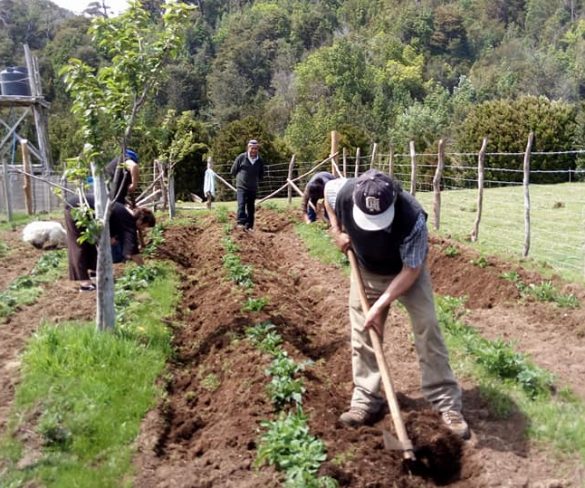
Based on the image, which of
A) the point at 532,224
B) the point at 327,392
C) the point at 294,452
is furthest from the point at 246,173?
the point at 294,452

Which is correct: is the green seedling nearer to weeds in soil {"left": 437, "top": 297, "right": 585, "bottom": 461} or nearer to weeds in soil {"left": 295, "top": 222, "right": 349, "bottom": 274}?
weeds in soil {"left": 437, "top": 297, "right": 585, "bottom": 461}

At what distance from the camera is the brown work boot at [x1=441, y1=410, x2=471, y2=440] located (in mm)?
4469

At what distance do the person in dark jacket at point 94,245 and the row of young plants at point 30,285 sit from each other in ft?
1.91

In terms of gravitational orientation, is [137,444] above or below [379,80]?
below

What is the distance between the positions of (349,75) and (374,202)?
54929 mm

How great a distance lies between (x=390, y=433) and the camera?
14.9 ft

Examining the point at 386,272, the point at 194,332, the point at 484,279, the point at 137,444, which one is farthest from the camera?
the point at 484,279

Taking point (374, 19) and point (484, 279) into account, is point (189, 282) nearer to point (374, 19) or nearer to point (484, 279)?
point (484, 279)

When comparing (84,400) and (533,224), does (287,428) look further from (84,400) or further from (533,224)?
(533,224)

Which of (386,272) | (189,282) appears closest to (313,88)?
(189,282)

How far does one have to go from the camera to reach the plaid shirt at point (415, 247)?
4.26 metres

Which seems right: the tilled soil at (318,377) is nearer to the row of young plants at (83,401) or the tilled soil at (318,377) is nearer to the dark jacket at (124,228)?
the row of young plants at (83,401)

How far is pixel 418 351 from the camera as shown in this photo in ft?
15.5

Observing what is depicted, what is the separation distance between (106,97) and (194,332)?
8.94 feet
